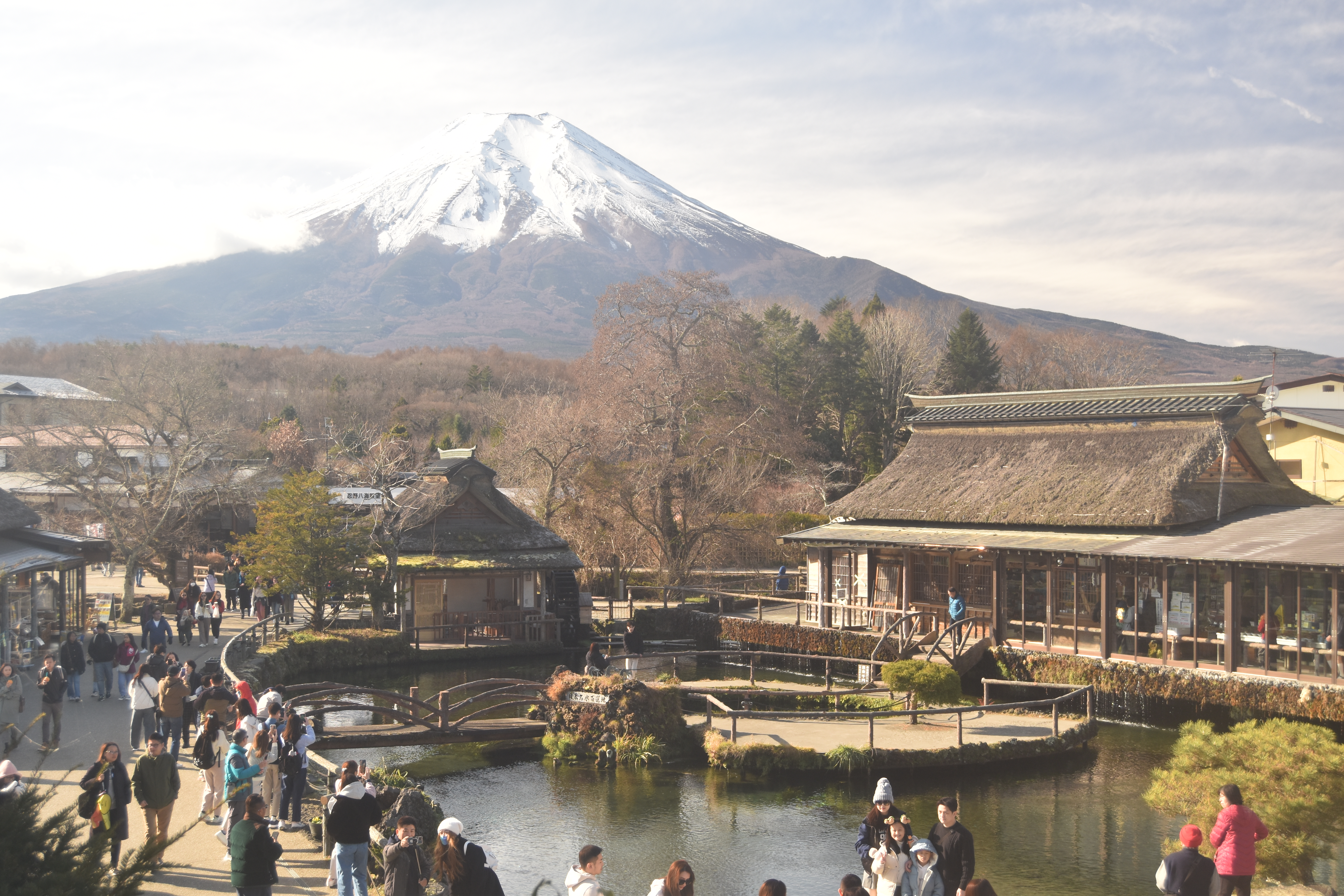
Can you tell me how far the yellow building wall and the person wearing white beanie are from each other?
2828 centimetres

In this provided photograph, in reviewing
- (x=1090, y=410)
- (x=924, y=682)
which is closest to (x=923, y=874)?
(x=924, y=682)

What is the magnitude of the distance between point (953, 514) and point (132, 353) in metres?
50.3

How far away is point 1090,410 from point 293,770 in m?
22.7

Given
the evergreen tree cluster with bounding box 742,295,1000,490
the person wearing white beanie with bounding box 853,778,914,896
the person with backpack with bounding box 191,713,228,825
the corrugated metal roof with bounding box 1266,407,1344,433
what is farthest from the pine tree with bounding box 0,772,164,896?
the evergreen tree cluster with bounding box 742,295,1000,490

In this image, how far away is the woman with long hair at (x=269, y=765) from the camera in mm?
11469

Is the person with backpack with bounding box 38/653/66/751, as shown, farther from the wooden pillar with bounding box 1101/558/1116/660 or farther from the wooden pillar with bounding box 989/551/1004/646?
the wooden pillar with bounding box 989/551/1004/646

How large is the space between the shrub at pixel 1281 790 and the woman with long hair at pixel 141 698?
41.9 feet

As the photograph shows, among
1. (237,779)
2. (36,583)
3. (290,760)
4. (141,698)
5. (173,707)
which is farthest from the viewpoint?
(36,583)

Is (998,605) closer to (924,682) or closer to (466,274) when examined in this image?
(924,682)

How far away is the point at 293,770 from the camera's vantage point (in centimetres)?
1185

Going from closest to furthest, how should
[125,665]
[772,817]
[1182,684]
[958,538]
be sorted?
[772,817] → [125,665] → [1182,684] → [958,538]

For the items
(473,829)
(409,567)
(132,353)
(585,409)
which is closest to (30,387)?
(132,353)

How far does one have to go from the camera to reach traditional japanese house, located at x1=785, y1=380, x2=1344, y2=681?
20.1m

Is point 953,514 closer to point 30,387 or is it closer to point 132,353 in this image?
point 132,353
